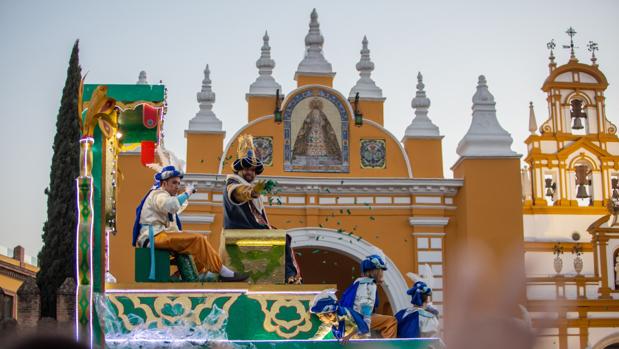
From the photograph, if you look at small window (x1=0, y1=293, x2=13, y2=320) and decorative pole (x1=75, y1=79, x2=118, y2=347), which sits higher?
decorative pole (x1=75, y1=79, x2=118, y2=347)

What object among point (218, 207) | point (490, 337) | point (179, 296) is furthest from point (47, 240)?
point (490, 337)

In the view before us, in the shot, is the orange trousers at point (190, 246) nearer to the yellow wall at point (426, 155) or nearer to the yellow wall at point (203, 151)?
the yellow wall at point (203, 151)

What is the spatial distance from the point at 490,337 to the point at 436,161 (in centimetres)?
1645

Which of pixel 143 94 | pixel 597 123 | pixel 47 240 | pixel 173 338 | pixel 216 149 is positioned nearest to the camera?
pixel 173 338

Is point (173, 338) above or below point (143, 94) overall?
below

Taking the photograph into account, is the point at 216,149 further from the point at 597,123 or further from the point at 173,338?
the point at 597,123

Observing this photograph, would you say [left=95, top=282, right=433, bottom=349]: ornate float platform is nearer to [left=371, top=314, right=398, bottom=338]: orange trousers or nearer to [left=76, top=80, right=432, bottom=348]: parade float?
[left=76, top=80, right=432, bottom=348]: parade float

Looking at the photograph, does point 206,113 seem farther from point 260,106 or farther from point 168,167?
point 168,167

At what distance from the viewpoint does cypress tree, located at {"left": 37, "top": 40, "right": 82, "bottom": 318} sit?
16.6m

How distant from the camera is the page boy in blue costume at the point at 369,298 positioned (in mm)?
8844

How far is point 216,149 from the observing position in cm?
1798

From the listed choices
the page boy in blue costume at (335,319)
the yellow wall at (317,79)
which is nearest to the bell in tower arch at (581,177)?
the yellow wall at (317,79)

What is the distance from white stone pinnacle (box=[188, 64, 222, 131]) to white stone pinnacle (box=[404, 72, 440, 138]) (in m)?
4.03

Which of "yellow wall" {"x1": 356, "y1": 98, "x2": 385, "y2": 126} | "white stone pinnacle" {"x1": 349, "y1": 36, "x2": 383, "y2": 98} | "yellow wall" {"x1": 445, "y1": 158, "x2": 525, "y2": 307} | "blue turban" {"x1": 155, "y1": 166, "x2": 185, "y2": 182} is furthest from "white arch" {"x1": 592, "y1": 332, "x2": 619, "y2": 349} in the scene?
"blue turban" {"x1": 155, "y1": 166, "x2": 185, "y2": 182}
